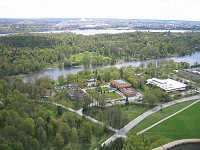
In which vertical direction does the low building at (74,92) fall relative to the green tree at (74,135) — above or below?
above

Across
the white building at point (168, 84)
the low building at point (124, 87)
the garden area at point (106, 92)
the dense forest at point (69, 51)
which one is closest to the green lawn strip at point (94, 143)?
the garden area at point (106, 92)

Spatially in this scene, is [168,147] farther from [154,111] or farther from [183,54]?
[183,54]

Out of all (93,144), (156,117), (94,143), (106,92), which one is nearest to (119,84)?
(106,92)

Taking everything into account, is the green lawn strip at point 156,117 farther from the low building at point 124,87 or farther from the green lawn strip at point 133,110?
the low building at point 124,87

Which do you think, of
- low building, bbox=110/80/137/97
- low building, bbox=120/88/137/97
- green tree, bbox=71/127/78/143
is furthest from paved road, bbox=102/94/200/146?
low building, bbox=110/80/137/97

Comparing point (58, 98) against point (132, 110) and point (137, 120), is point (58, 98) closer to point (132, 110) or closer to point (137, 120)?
point (132, 110)

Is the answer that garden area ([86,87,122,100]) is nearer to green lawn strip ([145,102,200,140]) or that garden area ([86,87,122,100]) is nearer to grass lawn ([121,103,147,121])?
grass lawn ([121,103,147,121])
